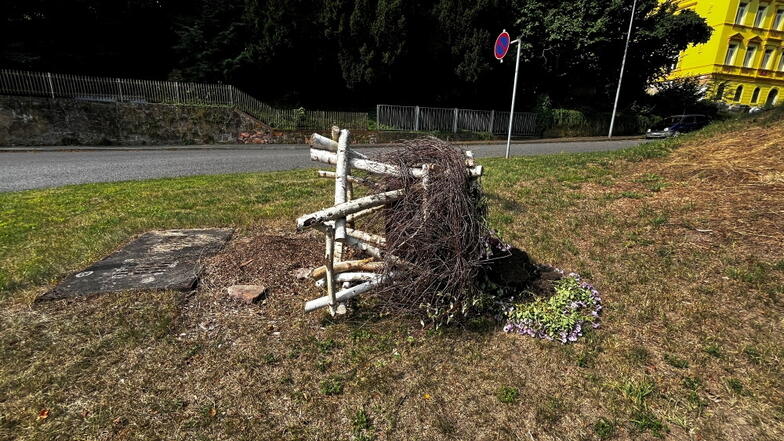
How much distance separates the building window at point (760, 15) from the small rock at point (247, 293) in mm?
50140

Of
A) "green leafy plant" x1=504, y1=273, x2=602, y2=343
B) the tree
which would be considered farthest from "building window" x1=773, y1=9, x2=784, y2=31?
"green leafy plant" x1=504, y1=273, x2=602, y2=343

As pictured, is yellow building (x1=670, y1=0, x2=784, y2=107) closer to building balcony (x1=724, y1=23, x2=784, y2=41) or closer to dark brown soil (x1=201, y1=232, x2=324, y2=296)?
building balcony (x1=724, y1=23, x2=784, y2=41)

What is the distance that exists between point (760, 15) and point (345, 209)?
50.7 meters

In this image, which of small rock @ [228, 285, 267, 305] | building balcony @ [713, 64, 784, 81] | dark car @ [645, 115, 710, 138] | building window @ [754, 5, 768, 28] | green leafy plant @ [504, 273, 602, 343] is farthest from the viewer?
building balcony @ [713, 64, 784, 81]

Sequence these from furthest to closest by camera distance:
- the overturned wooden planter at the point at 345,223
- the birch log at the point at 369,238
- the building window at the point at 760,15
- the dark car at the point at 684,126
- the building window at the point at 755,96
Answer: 1. the building window at the point at 755,96
2. the building window at the point at 760,15
3. the dark car at the point at 684,126
4. the birch log at the point at 369,238
5. the overturned wooden planter at the point at 345,223

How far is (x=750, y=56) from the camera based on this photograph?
1396 inches

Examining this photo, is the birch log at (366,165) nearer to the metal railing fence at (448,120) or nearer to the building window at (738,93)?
the metal railing fence at (448,120)

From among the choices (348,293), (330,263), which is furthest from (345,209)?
(348,293)

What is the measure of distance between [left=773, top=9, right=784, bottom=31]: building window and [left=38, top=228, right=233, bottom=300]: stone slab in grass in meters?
52.5

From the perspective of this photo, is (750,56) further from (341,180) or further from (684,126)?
(341,180)

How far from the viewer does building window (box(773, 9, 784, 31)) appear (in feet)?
115

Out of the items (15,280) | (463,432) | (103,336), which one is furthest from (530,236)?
(15,280)

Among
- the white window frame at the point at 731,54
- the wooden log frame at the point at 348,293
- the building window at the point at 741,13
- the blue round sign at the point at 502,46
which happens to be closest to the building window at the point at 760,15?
the building window at the point at 741,13

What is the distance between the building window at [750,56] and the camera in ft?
115
